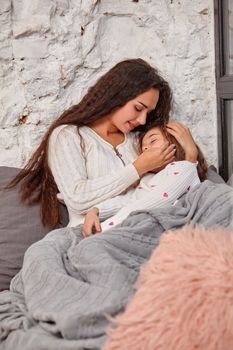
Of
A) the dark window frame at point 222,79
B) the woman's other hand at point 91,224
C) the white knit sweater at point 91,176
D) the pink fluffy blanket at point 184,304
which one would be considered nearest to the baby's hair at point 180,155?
the white knit sweater at point 91,176

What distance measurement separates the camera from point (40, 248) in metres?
1.57

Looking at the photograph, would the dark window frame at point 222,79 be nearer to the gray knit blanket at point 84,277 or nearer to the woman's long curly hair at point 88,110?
the woman's long curly hair at point 88,110

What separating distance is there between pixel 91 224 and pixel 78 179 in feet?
0.71

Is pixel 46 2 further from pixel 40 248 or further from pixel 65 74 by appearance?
pixel 40 248

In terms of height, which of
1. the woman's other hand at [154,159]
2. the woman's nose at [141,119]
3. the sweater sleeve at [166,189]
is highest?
the woman's nose at [141,119]

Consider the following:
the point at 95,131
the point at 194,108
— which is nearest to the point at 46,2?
the point at 95,131

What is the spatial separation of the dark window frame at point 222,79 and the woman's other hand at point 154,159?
410mm

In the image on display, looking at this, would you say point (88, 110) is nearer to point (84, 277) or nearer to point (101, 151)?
point (101, 151)

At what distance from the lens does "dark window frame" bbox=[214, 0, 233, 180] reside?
7.48 ft

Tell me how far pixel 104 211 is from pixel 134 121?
417 millimetres

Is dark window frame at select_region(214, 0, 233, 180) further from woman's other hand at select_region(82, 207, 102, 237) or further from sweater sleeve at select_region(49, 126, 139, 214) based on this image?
woman's other hand at select_region(82, 207, 102, 237)

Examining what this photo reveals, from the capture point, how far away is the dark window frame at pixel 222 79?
7.48 feet

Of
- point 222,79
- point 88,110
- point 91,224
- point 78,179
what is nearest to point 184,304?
point 91,224

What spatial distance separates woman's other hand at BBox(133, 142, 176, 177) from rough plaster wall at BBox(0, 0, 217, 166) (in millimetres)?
420
